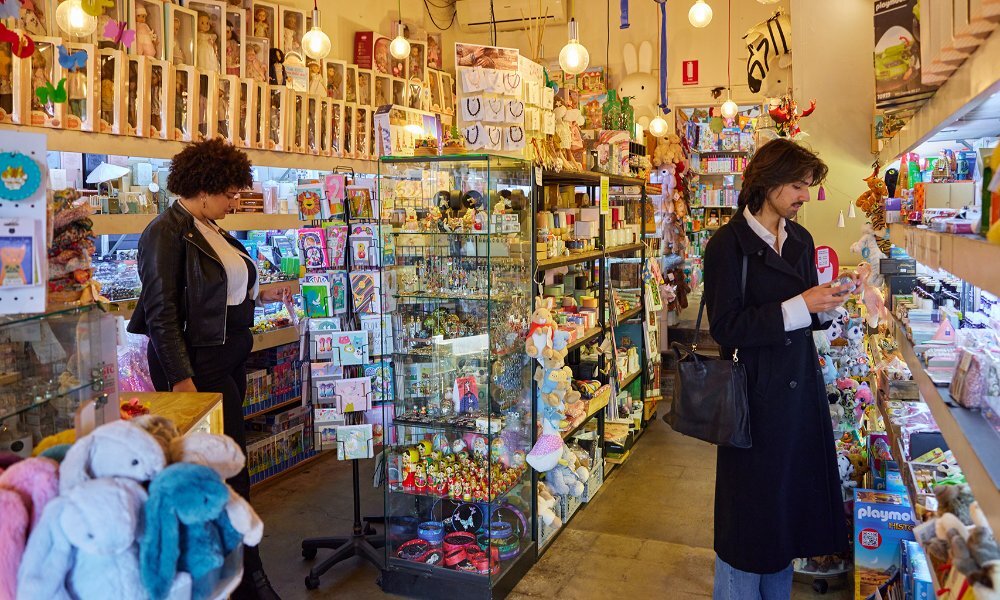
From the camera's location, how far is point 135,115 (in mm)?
4668

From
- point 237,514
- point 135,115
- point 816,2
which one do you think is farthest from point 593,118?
point 237,514

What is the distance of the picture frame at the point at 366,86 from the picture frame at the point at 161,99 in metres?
2.33

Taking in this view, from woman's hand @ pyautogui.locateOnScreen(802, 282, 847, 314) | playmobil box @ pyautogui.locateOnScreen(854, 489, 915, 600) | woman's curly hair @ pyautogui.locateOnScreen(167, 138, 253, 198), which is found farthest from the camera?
woman's curly hair @ pyautogui.locateOnScreen(167, 138, 253, 198)

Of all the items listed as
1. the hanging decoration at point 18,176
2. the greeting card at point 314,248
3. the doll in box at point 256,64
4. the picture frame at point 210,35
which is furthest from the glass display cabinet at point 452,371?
the doll in box at point 256,64

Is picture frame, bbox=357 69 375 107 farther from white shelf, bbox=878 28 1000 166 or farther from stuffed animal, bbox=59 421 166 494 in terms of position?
stuffed animal, bbox=59 421 166 494

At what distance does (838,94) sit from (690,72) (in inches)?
153

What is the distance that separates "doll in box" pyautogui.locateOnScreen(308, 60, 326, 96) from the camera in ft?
20.9

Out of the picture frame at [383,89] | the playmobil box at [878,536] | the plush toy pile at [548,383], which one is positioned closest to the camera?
the playmobil box at [878,536]

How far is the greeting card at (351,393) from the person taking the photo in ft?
13.1

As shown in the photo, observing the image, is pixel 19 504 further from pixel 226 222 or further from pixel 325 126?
pixel 325 126

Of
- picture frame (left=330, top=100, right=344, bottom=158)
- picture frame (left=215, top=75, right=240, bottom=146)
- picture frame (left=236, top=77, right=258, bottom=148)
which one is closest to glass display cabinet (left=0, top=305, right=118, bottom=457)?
picture frame (left=215, top=75, right=240, bottom=146)

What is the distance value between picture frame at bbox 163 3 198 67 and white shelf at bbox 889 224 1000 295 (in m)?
4.31

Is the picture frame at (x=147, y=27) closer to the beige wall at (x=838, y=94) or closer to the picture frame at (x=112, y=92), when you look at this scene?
the picture frame at (x=112, y=92)

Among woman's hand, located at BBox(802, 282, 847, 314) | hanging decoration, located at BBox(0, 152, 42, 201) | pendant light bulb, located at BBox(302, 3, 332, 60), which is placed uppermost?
pendant light bulb, located at BBox(302, 3, 332, 60)
